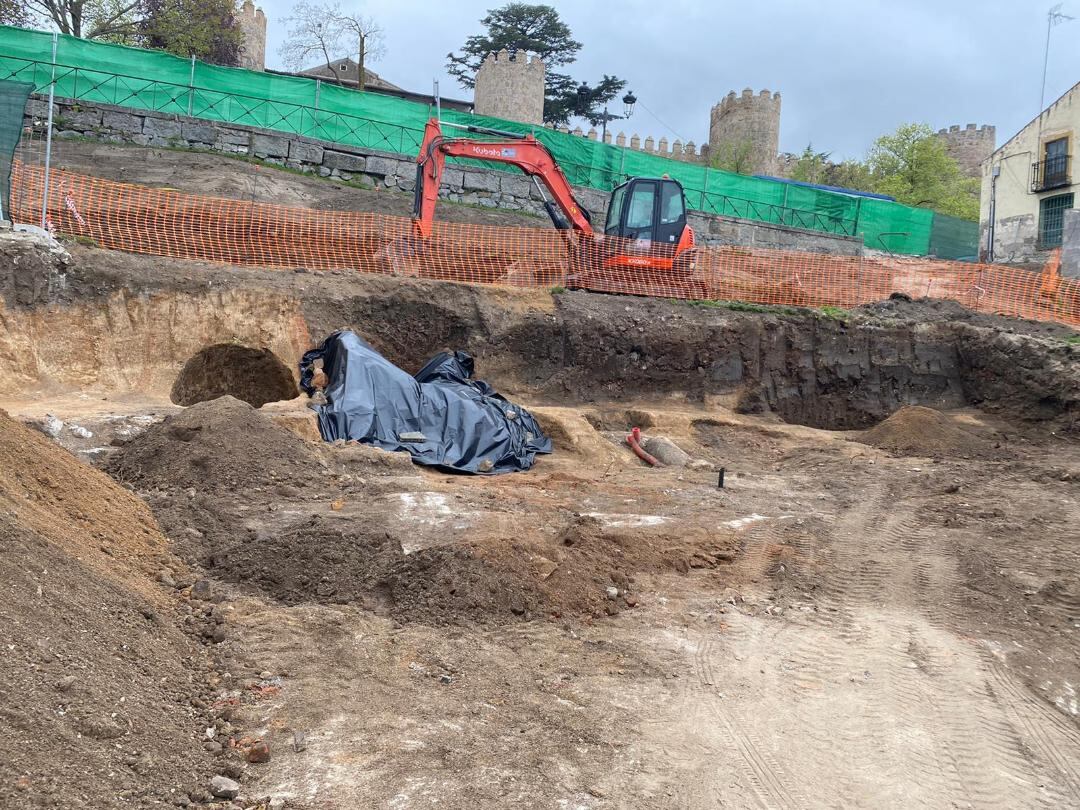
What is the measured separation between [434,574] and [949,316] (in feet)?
41.8

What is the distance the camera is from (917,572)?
6828mm

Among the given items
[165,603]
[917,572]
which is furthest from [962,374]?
[165,603]

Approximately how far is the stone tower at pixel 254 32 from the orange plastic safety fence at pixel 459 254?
20.3 metres

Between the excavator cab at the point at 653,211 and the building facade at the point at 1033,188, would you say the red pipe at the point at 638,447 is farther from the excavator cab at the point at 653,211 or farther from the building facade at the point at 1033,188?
the building facade at the point at 1033,188

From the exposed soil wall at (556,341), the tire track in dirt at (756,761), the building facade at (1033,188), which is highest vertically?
the building facade at (1033,188)

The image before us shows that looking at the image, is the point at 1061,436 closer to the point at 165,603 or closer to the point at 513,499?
the point at 513,499

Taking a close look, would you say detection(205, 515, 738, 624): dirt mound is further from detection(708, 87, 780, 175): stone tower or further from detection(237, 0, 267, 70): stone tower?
detection(708, 87, 780, 175): stone tower

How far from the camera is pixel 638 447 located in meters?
11.5

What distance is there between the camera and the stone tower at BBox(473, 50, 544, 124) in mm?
36406

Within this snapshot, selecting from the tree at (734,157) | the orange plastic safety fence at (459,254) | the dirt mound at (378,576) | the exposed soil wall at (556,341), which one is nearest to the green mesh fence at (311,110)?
the orange plastic safety fence at (459,254)

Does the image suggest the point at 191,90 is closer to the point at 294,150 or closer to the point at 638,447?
the point at 294,150

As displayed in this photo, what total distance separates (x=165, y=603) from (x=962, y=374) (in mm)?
13372

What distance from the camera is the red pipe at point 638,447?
1113 cm

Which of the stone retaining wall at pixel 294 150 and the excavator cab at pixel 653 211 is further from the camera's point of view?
the stone retaining wall at pixel 294 150
